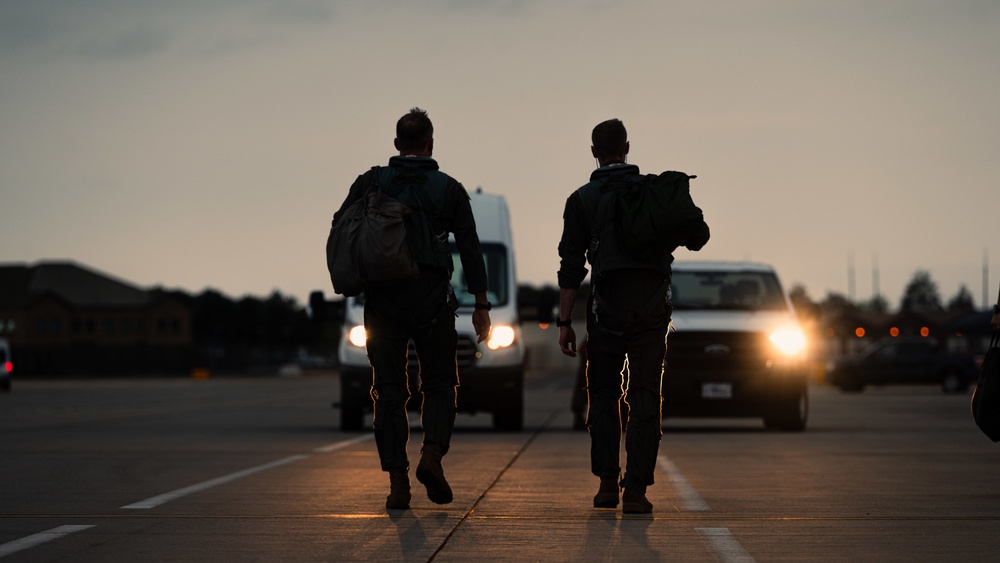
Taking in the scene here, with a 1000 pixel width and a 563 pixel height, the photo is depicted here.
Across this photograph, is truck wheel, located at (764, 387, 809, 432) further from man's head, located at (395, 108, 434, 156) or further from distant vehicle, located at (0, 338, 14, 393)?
distant vehicle, located at (0, 338, 14, 393)

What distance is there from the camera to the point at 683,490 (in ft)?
30.5

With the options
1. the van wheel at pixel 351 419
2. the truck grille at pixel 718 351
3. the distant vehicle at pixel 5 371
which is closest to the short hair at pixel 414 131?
the truck grille at pixel 718 351

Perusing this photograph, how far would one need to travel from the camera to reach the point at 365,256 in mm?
7723

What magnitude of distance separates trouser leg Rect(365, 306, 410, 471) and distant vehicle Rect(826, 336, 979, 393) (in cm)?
4147

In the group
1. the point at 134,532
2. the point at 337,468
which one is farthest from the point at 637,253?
the point at 337,468

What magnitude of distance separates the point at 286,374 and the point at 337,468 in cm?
9694

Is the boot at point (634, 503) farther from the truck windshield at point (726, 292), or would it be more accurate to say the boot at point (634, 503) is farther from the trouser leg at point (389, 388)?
the truck windshield at point (726, 292)

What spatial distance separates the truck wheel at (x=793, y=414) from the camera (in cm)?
1728

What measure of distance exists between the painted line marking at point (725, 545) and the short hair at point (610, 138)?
2.09 meters

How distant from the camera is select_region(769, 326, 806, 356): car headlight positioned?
17188 mm

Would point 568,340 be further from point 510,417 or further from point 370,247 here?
point 510,417

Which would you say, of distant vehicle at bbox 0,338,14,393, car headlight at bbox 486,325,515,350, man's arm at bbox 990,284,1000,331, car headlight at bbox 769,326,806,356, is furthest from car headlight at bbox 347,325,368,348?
distant vehicle at bbox 0,338,14,393

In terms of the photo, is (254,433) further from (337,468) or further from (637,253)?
(637,253)

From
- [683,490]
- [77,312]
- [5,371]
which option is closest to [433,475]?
[683,490]
